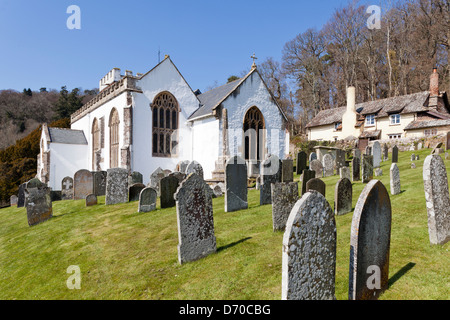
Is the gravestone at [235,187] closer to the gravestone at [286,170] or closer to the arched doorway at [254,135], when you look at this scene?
the gravestone at [286,170]

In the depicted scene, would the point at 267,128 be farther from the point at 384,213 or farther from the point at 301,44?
the point at 301,44

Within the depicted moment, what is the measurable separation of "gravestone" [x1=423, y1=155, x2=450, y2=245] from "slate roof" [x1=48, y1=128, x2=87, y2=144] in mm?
30230

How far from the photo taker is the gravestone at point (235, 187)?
854 cm

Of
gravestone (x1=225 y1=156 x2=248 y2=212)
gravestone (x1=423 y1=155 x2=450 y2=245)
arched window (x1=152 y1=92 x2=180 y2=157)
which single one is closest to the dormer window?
arched window (x1=152 y1=92 x2=180 y2=157)

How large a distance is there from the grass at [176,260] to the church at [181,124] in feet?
34.6

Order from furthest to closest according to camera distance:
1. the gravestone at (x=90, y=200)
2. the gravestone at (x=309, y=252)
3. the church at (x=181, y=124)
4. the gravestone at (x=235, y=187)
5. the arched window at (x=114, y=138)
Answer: the arched window at (x=114, y=138) → the church at (x=181, y=124) → the gravestone at (x=90, y=200) → the gravestone at (x=235, y=187) → the gravestone at (x=309, y=252)

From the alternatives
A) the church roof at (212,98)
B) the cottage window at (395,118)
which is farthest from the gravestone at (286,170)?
the cottage window at (395,118)

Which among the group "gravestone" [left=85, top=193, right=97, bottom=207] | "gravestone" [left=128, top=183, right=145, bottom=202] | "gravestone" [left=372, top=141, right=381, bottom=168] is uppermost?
"gravestone" [left=372, top=141, right=381, bottom=168]

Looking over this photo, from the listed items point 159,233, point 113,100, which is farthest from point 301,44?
point 159,233

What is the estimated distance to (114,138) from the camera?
23.1 metres

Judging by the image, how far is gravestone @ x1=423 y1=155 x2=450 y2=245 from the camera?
461 cm

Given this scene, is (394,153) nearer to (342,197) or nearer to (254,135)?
(254,135)

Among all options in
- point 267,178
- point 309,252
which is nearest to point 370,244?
point 309,252

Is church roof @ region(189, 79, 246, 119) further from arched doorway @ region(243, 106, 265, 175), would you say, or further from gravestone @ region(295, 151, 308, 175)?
gravestone @ region(295, 151, 308, 175)
